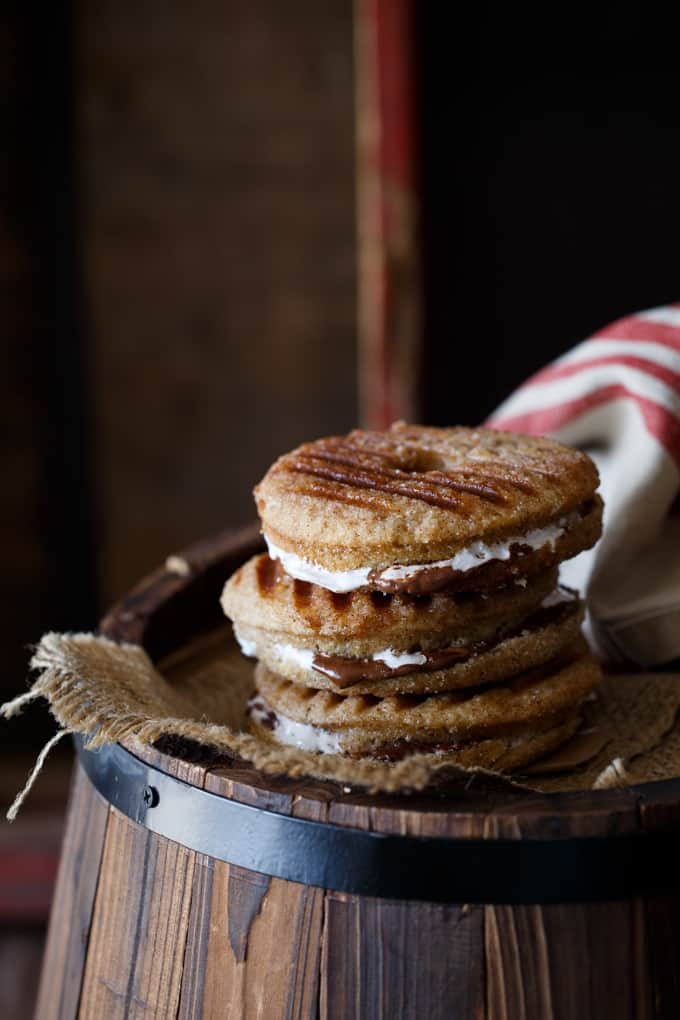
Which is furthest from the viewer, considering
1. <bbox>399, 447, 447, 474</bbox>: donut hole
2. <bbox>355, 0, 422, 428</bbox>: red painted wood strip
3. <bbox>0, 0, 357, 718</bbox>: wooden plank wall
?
<bbox>0, 0, 357, 718</bbox>: wooden plank wall

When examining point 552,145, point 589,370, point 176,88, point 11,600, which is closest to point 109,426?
point 11,600

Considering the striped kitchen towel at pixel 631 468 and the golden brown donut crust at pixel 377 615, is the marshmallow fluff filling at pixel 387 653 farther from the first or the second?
the striped kitchen towel at pixel 631 468

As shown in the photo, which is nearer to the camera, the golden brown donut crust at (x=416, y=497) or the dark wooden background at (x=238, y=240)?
the golden brown donut crust at (x=416, y=497)

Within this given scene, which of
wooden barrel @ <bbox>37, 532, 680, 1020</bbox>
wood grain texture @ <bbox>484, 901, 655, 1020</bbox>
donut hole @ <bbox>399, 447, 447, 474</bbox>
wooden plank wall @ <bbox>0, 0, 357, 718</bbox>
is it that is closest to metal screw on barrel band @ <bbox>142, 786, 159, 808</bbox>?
wooden barrel @ <bbox>37, 532, 680, 1020</bbox>

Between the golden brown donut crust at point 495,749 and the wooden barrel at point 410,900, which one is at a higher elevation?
the golden brown donut crust at point 495,749

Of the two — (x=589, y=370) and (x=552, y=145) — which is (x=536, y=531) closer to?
(x=589, y=370)

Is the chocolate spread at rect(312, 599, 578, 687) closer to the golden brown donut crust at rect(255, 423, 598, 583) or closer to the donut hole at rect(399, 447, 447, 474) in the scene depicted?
the golden brown donut crust at rect(255, 423, 598, 583)

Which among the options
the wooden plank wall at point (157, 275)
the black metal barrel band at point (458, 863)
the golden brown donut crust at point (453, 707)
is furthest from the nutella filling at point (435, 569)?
the wooden plank wall at point (157, 275)

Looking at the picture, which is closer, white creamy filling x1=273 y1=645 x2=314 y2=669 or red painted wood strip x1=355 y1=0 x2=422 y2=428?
white creamy filling x1=273 y1=645 x2=314 y2=669
